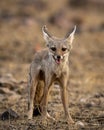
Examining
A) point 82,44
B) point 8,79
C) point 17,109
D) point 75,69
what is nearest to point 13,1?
point 82,44

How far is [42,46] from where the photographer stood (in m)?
17.0

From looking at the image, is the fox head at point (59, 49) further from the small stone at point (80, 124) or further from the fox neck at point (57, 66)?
the small stone at point (80, 124)

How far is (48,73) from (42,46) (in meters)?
8.30

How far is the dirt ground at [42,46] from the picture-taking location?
9.05 metres

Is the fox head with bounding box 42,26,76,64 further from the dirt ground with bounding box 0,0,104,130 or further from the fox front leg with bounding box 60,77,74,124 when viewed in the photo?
the dirt ground with bounding box 0,0,104,130

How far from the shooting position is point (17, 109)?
31.8ft

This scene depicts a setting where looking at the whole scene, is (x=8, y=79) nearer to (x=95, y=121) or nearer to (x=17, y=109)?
(x=17, y=109)

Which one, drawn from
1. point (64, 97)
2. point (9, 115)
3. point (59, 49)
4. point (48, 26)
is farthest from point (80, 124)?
point (48, 26)

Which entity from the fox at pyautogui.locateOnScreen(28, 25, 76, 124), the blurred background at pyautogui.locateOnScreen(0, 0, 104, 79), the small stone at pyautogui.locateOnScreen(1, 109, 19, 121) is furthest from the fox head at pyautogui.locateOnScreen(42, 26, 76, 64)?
the blurred background at pyautogui.locateOnScreen(0, 0, 104, 79)

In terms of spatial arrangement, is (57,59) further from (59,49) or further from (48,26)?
(48,26)

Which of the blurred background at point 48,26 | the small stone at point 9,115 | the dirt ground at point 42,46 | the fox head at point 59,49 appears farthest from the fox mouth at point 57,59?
the blurred background at point 48,26

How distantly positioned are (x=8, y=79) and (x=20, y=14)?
13243 mm

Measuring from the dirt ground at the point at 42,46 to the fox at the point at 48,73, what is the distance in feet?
0.70

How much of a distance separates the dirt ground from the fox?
8.4 inches
